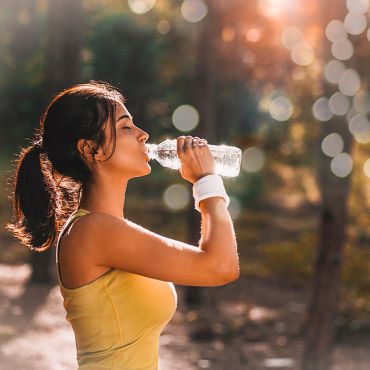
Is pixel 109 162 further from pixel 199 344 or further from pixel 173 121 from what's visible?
pixel 173 121

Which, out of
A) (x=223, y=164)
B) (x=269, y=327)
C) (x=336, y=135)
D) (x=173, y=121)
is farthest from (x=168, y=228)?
(x=223, y=164)

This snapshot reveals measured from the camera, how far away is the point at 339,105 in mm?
8859

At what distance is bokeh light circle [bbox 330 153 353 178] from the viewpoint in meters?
8.95

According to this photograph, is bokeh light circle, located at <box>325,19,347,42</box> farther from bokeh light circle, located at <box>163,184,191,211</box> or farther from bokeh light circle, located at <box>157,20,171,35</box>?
bokeh light circle, located at <box>157,20,171,35</box>

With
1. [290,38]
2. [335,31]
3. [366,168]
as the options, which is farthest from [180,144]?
[366,168]

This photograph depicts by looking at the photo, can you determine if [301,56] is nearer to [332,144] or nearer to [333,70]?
[333,70]

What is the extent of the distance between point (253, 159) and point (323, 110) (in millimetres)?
17195

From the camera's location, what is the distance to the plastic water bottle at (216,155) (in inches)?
120

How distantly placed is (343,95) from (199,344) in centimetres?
447

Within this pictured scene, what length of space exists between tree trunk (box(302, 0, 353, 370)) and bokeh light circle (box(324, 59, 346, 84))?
0.15 metres

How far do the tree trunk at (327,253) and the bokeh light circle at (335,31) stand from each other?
0.23 feet

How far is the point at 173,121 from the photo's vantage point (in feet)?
74.9

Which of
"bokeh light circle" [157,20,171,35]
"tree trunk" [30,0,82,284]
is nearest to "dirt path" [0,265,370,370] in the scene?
"tree trunk" [30,0,82,284]

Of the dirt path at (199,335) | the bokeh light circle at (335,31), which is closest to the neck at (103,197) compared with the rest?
the dirt path at (199,335)
